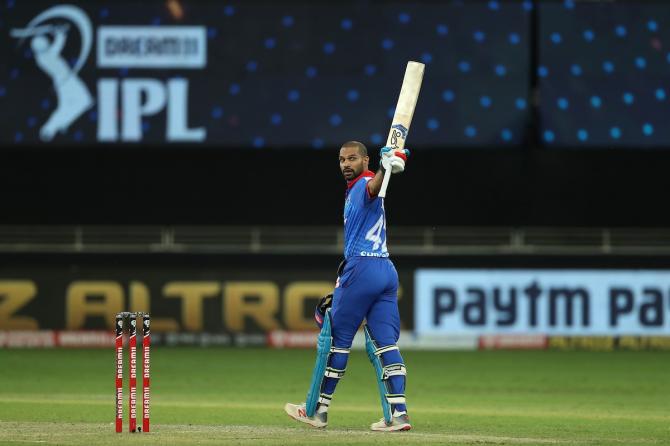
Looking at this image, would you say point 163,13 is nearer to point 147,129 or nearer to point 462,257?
point 147,129

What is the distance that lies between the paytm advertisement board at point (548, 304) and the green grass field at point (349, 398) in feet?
2.80

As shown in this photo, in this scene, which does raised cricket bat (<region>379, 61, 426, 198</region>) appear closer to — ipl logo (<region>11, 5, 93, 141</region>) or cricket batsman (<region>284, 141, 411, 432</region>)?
cricket batsman (<region>284, 141, 411, 432</region>)

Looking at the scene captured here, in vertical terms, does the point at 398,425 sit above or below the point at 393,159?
below

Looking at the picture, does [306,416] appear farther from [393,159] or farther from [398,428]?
[393,159]

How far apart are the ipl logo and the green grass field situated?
15.7 feet

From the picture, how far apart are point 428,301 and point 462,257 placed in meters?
0.88

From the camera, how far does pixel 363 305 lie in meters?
8.39

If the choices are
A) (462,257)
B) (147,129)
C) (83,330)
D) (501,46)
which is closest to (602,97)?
(501,46)

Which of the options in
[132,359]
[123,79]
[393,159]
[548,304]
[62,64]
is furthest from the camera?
[62,64]

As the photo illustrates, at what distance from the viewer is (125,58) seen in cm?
2262

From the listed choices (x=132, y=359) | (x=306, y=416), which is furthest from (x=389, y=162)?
(x=132, y=359)

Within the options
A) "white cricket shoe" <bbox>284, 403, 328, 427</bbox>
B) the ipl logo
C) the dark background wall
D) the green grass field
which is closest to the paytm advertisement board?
the green grass field

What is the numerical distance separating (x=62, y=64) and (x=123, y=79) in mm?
1107

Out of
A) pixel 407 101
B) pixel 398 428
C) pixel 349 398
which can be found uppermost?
pixel 407 101
